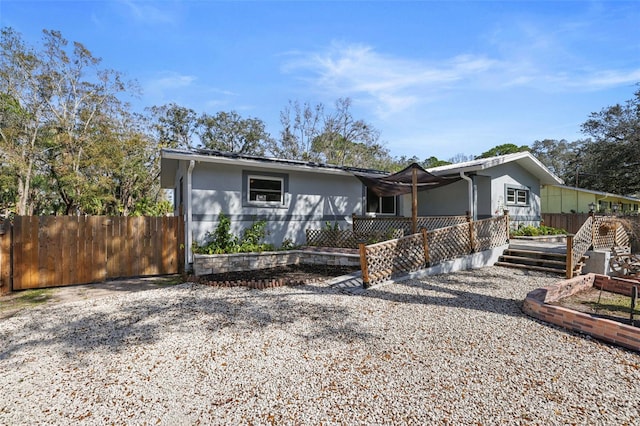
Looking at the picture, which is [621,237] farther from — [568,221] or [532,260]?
[568,221]

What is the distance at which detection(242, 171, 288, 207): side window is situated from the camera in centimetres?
916

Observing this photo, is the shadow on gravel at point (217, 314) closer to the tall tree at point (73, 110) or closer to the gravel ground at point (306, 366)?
the gravel ground at point (306, 366)

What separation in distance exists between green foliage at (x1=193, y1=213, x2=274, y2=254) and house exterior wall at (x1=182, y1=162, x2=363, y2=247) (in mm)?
222

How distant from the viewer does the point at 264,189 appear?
953 centimetres

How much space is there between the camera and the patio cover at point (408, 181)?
8.60m

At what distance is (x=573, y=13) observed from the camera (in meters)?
7.49

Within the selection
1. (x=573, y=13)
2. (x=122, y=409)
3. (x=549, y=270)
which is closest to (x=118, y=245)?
(x=122, y=409)

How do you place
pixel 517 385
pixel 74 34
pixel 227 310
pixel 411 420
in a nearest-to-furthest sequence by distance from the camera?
pixel 411 420, pixel 517 385, pixel 227 310, pixel 74 34

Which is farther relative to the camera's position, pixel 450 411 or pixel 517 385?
pixel 517 385

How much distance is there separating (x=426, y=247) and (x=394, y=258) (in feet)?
3.84

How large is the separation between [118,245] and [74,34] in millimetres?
16350

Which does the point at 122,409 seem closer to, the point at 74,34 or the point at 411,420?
the point at 411,420

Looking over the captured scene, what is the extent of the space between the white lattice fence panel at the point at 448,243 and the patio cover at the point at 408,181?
0.67m

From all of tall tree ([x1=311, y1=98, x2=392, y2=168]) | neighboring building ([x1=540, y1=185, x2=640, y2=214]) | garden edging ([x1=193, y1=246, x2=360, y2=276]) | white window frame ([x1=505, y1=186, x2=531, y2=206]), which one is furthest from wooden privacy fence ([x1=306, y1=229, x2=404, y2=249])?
tall tree ([x1=311, y1=98, x2=392, y2=168])
